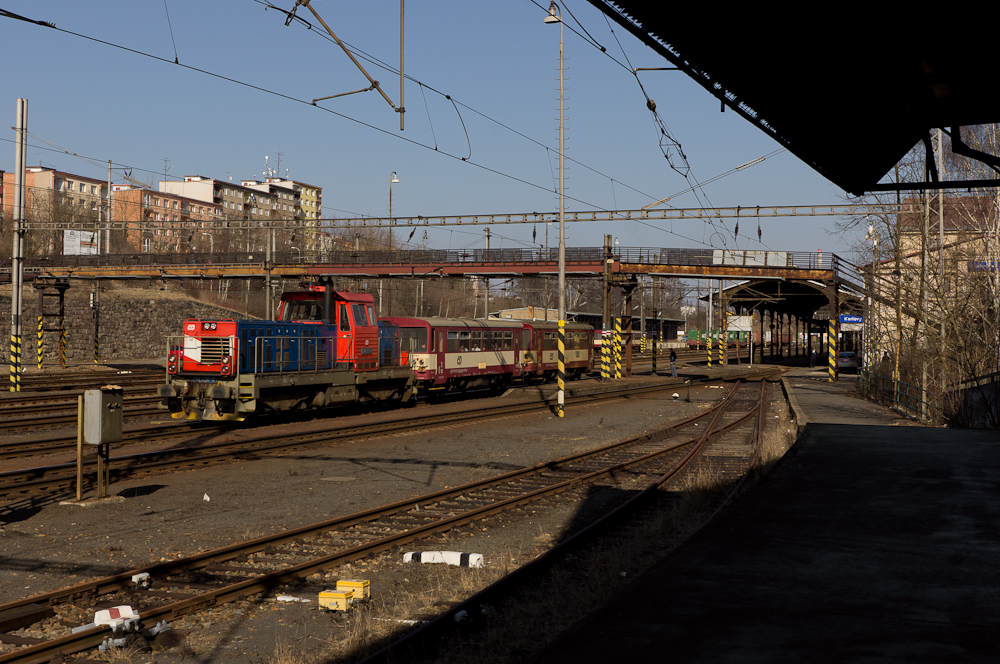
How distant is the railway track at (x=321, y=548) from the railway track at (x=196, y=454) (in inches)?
216

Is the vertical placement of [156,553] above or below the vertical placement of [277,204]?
below

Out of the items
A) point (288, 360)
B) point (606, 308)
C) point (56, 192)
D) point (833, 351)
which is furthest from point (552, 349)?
point (56, 192)

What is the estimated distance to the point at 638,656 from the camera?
516 centimetres

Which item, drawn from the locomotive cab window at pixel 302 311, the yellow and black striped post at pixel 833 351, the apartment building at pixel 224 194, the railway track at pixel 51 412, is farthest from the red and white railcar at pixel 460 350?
the apartment building at pixel 224 194

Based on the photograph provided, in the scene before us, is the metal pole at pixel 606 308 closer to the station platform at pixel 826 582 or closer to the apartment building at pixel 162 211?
the station platform at pixel 826 582

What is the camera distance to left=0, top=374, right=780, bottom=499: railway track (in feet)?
42.0

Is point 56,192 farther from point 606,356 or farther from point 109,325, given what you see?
point 606,356

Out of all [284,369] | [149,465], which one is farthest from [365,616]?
[284,369]

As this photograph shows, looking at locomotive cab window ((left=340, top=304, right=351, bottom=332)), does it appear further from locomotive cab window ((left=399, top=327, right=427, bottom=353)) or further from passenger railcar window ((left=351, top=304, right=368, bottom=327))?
locomotive cab window ((left=399, top=327, right=427, bottom=353))

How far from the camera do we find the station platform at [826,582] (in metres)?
5.30

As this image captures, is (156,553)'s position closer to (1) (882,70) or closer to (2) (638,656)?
(2) (638,656)

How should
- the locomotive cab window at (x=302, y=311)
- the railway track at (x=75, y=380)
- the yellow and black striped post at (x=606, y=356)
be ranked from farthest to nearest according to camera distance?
1. the yellow and black striped post at (x=606, y=356)
2. the railway track at (x=75, y=380)
3. the locomotive cab window at (x=302, y=311)

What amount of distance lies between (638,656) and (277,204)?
15323 cm

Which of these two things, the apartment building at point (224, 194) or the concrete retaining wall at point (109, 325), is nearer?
the concrete retaining wall at point (109, 325)
